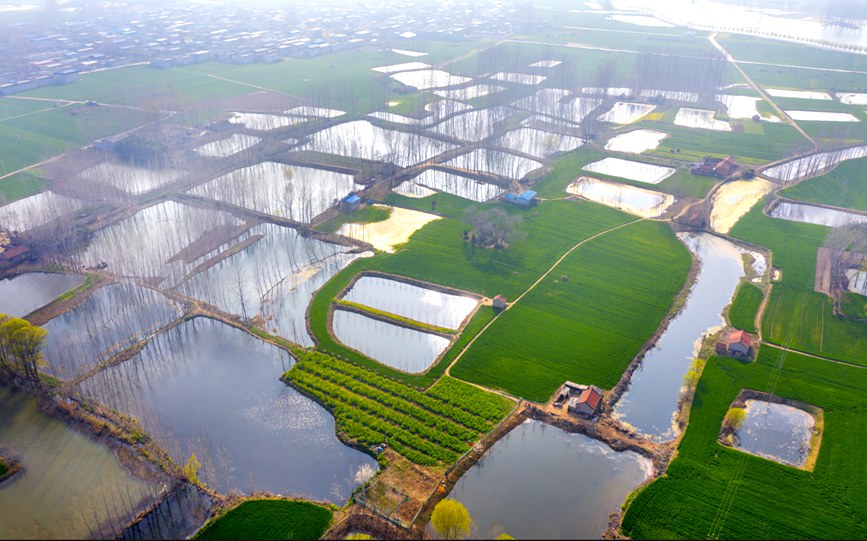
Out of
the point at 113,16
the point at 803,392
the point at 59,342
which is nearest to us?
the point at 803,392

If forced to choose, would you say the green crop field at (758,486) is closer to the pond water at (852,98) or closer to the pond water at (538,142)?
the pond water at (538,142)

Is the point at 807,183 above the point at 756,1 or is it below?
below

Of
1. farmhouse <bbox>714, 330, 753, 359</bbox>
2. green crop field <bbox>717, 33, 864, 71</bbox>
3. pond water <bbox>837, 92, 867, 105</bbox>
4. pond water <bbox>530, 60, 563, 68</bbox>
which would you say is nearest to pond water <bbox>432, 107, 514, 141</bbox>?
pond water <bbox>530, 60, 563, 68</bbox>

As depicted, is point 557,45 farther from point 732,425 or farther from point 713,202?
point 732,425

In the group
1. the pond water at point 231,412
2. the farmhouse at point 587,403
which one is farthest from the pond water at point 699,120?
the pond water at point 231,412

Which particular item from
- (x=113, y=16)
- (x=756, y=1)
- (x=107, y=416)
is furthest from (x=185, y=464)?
(x=756, y=1)

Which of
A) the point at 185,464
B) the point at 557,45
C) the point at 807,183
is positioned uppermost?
the point at 557,45

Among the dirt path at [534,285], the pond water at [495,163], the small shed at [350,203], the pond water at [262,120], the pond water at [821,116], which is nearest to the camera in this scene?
the dirt path at [534,285]
